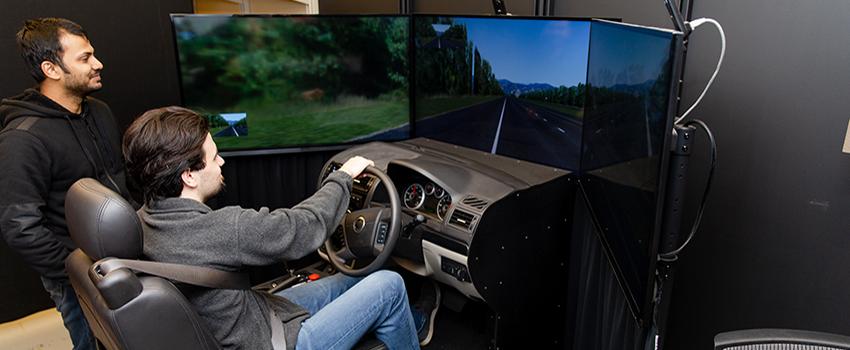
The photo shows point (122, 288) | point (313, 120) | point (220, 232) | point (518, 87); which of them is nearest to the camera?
point (122, 288)

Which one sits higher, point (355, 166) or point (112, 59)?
point (112, 59)

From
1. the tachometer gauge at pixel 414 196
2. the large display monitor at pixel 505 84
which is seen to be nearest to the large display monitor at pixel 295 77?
the large display monitor at pixel 505 84

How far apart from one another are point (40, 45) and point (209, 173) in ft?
3.21

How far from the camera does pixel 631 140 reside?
134 centimetres

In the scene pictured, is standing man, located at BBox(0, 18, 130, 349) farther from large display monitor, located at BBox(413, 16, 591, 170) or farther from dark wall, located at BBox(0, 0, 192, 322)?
large display monitor, located at BBox(413, 16, 591, 170)

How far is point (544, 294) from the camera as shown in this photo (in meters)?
2.11

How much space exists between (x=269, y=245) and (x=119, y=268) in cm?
37

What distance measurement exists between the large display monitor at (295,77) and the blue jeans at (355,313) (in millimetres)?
1067

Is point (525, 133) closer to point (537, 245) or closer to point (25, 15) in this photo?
point (537, 245)

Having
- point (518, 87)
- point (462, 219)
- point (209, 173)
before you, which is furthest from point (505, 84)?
point (209, 173)

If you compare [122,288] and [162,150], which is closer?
[122,288]

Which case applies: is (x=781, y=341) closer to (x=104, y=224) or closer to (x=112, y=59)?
(x=104, y=224)

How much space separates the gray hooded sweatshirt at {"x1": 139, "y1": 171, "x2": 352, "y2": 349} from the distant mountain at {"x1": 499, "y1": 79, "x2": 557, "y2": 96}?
1094 millimetres

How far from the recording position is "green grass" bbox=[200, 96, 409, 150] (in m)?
2.58
